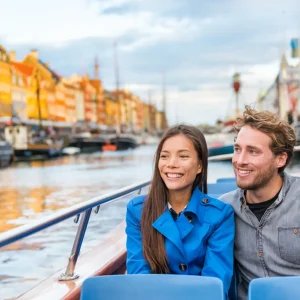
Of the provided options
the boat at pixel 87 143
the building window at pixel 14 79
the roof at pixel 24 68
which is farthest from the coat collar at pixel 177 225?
the roof at pixel 24 68

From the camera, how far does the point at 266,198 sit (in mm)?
2314

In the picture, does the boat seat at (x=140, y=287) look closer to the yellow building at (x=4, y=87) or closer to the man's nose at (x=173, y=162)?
the man's nose at (x=173, y=162)

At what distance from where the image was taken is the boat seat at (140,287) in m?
1.94

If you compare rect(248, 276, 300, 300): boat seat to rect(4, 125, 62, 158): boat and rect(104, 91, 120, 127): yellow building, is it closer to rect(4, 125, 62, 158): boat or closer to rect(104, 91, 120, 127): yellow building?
rect(4, 125, 62, 158): boat

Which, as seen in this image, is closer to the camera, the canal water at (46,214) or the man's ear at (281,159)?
the man's ear at (281,159)

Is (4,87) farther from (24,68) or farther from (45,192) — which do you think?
(45,192)

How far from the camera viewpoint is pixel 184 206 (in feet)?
Result: 7.90

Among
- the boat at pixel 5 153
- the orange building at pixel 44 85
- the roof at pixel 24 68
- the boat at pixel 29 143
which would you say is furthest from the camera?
the orange building at pixel 44 85

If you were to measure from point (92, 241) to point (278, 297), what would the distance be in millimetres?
1861

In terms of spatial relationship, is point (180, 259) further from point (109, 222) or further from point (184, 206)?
point (109, 222)

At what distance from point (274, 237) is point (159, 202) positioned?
1.47 feet

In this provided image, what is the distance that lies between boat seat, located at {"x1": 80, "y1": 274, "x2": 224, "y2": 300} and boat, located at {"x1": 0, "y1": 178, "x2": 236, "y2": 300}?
12.6 inches

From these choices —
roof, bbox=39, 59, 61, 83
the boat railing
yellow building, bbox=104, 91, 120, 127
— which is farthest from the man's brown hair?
yellow building, bbox=104, 91, 120, 127

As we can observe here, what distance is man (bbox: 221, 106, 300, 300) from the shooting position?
7.38ft
